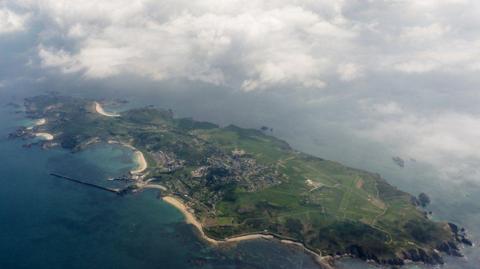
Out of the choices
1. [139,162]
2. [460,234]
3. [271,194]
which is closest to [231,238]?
[271,194]

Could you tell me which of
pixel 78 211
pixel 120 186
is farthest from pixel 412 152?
pixel 78 211

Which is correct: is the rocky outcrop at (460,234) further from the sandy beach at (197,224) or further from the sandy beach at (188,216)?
the sandy beach at (188,216)

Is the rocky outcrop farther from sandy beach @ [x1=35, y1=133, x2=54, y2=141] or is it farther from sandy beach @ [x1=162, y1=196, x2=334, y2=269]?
sandy beach @ [x1=35, y1=133, x2=54, y2=141]

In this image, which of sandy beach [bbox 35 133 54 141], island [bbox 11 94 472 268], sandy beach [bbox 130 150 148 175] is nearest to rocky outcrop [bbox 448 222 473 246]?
island [bbox 11 94 472 268]

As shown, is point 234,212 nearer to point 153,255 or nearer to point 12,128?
point 153,255

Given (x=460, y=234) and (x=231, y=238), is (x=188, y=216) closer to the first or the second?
(x=231, y=238)

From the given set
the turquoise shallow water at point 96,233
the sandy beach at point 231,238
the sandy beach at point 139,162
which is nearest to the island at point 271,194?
the sandy beach at point 231,238
